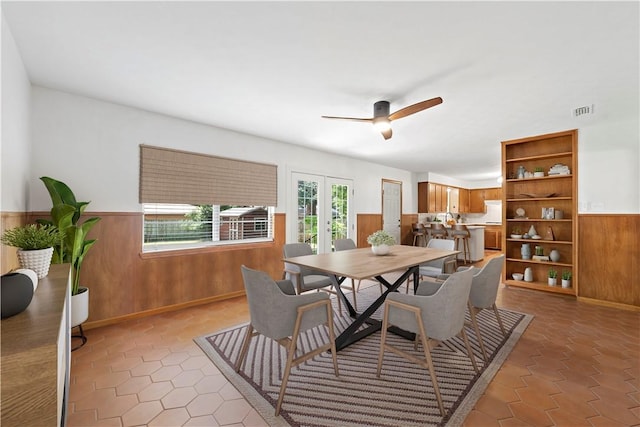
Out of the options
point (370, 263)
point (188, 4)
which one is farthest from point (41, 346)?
point (370, 263)

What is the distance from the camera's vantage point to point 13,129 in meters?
1.93

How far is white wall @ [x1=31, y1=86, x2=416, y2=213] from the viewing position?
2650mm

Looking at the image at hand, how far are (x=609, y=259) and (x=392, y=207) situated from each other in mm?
3954

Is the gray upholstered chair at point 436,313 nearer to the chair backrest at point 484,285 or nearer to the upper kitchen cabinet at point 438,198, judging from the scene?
the chair backrest at point 484,285

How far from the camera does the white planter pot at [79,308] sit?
2.41 m

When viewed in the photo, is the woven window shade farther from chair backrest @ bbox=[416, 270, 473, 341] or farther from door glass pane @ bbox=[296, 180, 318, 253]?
chair backrest @ bbox=[416, 270, 473, 341]

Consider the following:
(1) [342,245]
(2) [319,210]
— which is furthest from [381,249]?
(2) [319,210]

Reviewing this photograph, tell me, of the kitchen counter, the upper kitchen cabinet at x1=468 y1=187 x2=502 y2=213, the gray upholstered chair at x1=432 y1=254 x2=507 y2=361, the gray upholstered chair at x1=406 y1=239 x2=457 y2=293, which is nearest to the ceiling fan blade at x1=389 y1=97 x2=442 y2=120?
the gray upholstered chair at x1=432 y1=254 x2=507 y2=361

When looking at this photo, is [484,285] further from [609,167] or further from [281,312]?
[609,167]

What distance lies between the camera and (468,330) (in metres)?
2.82

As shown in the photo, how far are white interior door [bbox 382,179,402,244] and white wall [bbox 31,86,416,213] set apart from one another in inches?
153

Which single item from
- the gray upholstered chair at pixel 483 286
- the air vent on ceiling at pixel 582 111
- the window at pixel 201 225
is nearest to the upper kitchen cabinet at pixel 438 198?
the air vent on ceiling at pixel 582 111

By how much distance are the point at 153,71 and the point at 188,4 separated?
3.26ft

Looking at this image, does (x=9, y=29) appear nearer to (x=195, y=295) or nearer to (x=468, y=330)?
(x=195, y=295)
